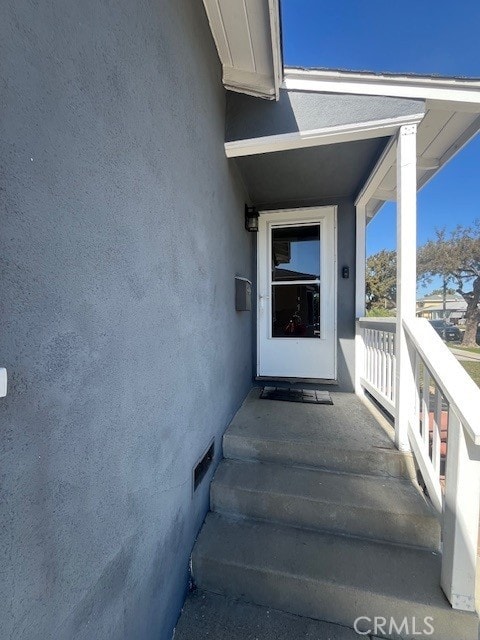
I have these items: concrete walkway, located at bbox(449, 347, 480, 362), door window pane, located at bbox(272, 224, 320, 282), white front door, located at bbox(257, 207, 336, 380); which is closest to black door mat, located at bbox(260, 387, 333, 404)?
white front door, located at bbox(257, 207, 336, 380)

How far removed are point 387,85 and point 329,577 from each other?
10.5 feet

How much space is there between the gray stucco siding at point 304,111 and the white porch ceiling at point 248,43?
3.7 inches

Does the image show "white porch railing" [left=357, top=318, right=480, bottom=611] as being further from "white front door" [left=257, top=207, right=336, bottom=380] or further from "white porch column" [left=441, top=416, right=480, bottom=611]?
"white front door" [left=257, top=207, right=336, bottom=380]

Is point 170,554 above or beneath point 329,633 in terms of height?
above

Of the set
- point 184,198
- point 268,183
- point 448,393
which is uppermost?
point 268,183

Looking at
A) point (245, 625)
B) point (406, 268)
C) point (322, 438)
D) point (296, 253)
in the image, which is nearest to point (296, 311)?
point (296, 253)

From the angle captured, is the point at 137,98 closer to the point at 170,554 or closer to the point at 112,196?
the point at 112,196

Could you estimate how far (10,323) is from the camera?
64cm

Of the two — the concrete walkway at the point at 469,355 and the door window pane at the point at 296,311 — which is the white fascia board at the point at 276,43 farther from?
the concrete walkway at the point at 469,355

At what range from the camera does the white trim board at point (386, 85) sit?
193 centimetres

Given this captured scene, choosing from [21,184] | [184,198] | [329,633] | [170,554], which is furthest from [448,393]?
[21,184]

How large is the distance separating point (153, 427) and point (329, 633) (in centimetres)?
138

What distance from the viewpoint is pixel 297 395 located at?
3178 mm

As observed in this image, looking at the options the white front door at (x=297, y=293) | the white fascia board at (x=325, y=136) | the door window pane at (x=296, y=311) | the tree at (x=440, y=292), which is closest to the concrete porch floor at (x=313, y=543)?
the white front door at (x=297, y=293)
